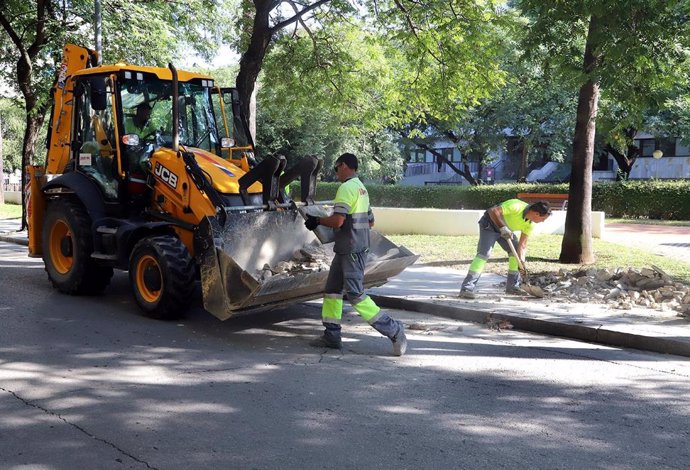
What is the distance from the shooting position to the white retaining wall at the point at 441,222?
17.0m

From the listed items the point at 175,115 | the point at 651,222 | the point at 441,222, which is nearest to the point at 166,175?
the point at 175,115

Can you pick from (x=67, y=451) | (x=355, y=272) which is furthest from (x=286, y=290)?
(x=67, y=451)

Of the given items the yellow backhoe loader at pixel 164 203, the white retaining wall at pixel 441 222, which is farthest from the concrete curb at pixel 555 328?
the white retaining wall at pixel 441 222

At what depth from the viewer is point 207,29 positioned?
70.2 feet

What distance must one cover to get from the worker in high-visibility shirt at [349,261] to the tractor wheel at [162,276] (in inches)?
68.6

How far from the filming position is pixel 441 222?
17250 mm

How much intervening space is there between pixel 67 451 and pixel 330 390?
6.60 feet

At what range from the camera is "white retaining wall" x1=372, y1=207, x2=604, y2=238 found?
17.0 meters

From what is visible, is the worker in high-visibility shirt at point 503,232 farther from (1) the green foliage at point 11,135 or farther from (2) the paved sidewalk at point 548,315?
(1) the green foliage at point 11,135

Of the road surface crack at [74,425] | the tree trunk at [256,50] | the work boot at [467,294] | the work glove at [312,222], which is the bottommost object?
the road surface crack at [74,425]

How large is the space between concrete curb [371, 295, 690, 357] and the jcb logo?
Result: 3.23m

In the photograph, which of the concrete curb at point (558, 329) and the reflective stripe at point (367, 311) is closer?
the reflective stripe at point (367, 311)

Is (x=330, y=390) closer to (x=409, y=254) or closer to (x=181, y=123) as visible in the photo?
(x=409, y=254)

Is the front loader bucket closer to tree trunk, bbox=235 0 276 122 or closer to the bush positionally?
tree trunk, bbox=235 0 276 122
